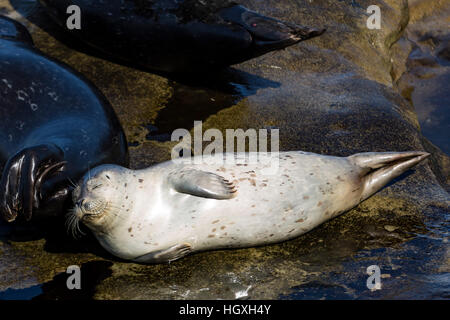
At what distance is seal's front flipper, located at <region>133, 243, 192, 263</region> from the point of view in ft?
11.0

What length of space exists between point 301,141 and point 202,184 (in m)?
1.53

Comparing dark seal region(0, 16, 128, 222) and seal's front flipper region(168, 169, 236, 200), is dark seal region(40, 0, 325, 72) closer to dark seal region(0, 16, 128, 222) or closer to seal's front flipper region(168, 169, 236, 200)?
dark seal region(0, 16, 128, 222)

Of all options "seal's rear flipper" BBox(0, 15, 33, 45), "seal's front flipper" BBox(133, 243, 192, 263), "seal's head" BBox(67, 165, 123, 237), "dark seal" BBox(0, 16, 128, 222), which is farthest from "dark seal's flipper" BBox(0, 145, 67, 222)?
"seal's rear flipper" BBox(0, 15, 33, 45)

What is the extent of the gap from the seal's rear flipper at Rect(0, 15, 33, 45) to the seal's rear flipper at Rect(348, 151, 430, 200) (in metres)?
3.07

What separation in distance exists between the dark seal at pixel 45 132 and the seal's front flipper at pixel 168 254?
66cm

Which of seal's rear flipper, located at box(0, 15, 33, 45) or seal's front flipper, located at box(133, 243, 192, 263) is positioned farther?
seal's rear flipper, located at box(0, 15, 33, 45)

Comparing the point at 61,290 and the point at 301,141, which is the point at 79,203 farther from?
the point at 301,141

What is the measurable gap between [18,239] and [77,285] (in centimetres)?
69

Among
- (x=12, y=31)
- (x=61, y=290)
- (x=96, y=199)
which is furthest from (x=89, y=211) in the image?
(x=12, y=31)

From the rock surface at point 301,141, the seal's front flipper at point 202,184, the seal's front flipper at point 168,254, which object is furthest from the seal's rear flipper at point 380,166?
the seal's front flipper at point 168,254

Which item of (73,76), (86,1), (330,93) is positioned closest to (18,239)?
(73,76)

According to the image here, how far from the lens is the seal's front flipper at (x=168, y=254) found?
132 inches

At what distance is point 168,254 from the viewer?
3.34 meters

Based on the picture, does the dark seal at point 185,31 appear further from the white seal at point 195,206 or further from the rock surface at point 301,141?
the white seal at point 195,206
